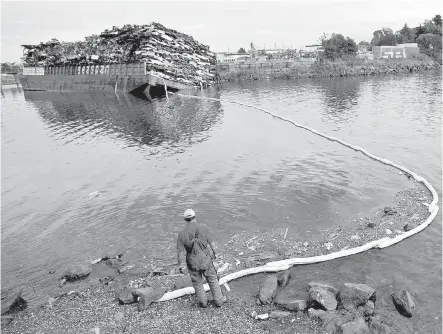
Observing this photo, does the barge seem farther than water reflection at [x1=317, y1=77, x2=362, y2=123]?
Yes

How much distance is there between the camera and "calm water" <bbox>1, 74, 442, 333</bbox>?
1239 cm

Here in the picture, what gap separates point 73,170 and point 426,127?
28.0 m

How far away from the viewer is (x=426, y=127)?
97.8 feet

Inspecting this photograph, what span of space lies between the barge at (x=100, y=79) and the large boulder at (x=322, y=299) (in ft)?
182

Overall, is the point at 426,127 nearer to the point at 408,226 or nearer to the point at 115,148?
the point at 408,226

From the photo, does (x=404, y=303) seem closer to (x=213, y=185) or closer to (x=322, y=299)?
(x=322, y=299)

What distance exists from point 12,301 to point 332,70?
100 meters

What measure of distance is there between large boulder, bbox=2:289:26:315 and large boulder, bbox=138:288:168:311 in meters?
3.91

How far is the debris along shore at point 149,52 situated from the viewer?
6594cm

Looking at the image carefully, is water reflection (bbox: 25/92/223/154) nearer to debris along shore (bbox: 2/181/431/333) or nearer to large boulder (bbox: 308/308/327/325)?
debris along shore (bbox: 2/181/431/333)

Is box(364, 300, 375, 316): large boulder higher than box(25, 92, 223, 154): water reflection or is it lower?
lower

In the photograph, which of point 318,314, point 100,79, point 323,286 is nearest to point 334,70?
point 100,79

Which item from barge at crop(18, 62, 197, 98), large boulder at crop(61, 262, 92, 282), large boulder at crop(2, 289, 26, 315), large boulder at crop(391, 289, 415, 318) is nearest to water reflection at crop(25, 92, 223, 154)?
barge at crop(18, 62, 197, 98)

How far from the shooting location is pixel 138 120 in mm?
41875
